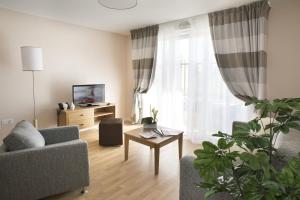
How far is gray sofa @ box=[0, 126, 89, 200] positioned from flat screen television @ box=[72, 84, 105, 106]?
231 centimetres

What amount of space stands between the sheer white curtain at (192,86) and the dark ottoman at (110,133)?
1.30m

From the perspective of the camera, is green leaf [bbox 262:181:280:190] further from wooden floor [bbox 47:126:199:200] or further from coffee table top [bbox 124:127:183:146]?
coffee table top [bbox 124:127:183:146]

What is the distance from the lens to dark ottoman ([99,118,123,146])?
3469mm

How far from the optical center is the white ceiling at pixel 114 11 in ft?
9.80

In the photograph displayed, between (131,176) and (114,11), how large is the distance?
2.66 metres

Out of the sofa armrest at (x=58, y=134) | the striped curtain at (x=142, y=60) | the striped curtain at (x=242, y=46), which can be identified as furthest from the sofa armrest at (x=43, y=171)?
the striped curtain at (x=142, y=60)

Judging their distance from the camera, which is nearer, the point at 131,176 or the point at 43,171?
the point at 43,171

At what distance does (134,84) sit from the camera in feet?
16.1

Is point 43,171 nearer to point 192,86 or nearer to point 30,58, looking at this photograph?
point 30,58

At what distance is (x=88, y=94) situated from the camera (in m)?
4.29

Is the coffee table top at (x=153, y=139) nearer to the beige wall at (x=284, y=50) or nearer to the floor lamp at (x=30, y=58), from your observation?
the beige wall at (x=284, y=50)

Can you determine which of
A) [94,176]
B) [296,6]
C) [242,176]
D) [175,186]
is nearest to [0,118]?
[94,176]

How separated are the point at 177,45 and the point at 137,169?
2.56m

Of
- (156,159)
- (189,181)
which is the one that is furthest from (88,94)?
(189,181)
